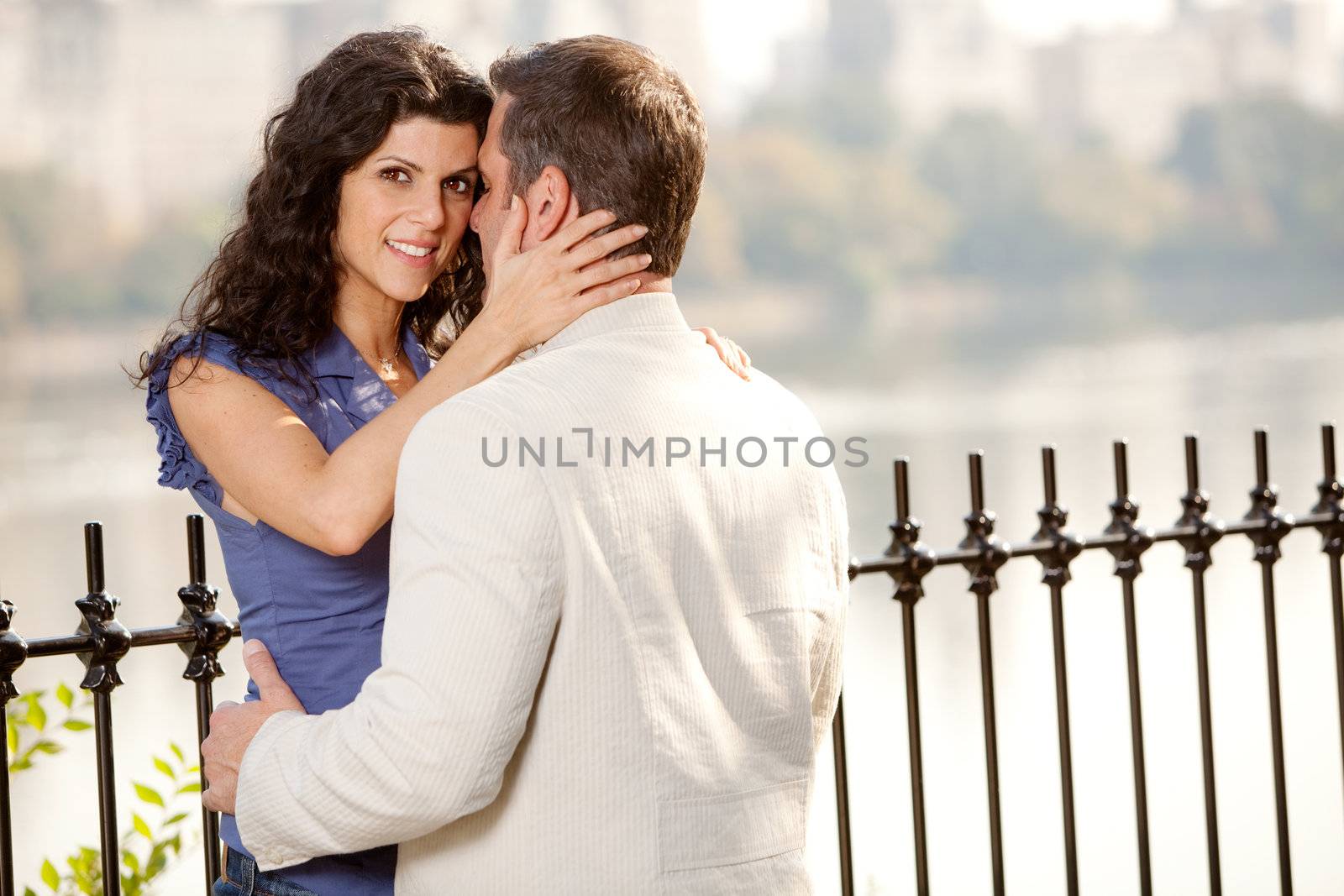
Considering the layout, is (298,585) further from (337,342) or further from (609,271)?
(609,271)

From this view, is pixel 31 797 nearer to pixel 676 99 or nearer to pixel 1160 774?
pixel 1160 774

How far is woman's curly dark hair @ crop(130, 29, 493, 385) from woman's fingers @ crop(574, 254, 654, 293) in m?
0.42

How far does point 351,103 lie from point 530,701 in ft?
2.61

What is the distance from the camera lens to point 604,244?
1.21 meters

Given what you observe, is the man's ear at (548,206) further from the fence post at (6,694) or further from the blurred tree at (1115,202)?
the blurred tree at (1115,202)

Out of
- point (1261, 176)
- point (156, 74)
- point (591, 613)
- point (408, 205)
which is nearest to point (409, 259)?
point (408, 205)

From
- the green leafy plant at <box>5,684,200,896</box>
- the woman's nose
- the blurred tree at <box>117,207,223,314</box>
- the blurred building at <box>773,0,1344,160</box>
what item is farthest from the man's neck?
the blurred building at <box>773,0,1344,160</box>

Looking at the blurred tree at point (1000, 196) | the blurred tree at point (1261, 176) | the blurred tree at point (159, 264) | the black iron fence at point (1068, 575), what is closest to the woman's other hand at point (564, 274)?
the black iron fence at point (1068, 575)

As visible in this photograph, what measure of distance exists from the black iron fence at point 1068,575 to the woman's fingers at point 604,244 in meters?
0.68

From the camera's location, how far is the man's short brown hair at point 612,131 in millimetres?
1205

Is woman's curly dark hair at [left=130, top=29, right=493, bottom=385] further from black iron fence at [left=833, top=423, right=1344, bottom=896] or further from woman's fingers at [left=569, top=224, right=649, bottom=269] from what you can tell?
black iron fence at [left=833, top=423, right=1344, bottom=896]

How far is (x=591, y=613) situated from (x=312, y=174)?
765 mm

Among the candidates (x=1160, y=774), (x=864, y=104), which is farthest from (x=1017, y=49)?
(x=1160, y=774)

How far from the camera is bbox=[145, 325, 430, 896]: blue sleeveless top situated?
1403 millimetres
